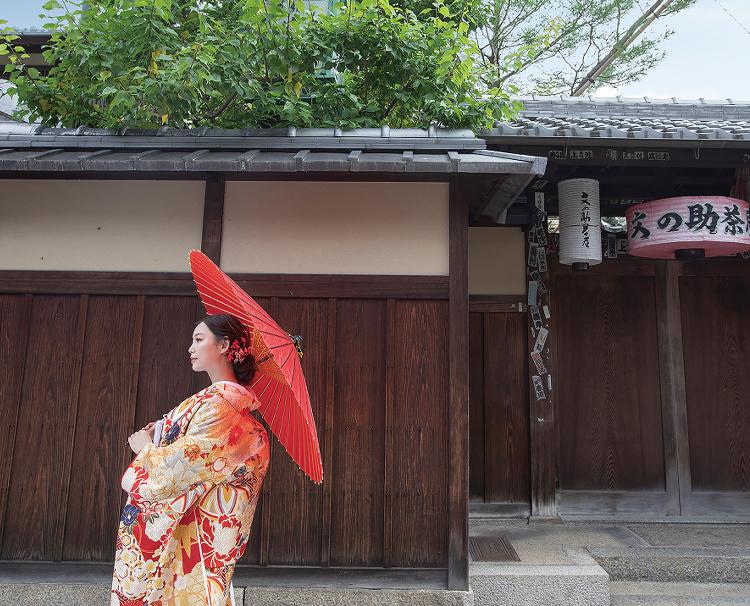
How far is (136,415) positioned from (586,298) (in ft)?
18.4

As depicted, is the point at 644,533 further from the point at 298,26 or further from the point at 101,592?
the point at 298,26

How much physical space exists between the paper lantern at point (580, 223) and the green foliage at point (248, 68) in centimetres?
142

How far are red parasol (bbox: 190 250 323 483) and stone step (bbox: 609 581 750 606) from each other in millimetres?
3698

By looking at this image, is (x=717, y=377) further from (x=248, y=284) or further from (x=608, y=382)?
(x=248, y=284)

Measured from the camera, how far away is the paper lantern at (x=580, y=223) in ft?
19.7

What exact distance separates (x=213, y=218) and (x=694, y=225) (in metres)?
4.99

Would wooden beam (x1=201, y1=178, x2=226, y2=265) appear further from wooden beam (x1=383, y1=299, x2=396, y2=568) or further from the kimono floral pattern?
the kimono floral pattern

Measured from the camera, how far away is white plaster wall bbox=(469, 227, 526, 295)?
686cm

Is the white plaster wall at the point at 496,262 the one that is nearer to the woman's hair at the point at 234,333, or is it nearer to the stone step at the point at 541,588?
the stone step at the point at 541,588

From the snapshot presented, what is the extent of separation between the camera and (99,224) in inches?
183

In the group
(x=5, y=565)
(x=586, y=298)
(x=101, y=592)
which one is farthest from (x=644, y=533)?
(x=5, y=565)

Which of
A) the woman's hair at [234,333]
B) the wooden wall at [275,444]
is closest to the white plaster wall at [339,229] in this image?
the wooden wall at [275,444]

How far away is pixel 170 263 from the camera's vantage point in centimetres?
461

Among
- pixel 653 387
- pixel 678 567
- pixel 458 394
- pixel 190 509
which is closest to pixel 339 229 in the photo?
pixel 458 394
